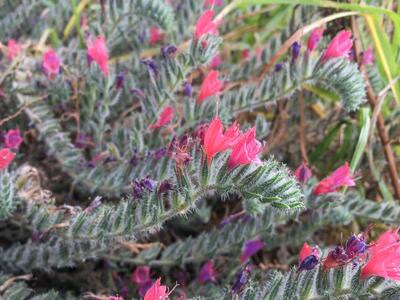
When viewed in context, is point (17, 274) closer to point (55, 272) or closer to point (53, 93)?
point (55, 272)

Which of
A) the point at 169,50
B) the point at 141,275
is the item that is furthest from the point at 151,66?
the point at 141,275

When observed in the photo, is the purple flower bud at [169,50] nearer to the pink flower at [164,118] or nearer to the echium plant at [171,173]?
the echium plant at [171,173]

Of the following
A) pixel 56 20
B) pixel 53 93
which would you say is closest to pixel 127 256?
pixel 53 93

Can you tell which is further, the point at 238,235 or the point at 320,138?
the point at 320,138

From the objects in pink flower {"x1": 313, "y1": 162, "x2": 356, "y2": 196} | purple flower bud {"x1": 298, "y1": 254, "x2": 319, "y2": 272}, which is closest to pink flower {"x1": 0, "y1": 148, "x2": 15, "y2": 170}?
purple flower bud {"x1": 298, "y1": 254, "x2": 319, "y2": 272}

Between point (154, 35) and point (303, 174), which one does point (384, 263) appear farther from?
point (154, 35)

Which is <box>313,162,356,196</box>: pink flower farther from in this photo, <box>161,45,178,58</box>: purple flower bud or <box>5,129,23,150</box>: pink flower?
<box>5,129,23,150</box>: pink flower
